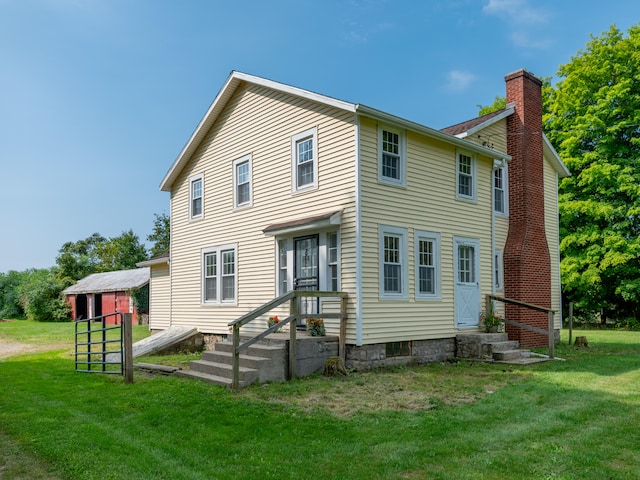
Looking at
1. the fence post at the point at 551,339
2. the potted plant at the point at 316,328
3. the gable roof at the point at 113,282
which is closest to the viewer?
the potted plant at the point at 316,328

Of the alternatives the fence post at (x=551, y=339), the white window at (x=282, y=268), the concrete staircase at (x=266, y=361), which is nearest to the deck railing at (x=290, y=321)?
the concrete staircase at (x=266, y=361)

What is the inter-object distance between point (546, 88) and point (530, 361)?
77.9 feet

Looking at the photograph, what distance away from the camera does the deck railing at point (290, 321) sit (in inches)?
370

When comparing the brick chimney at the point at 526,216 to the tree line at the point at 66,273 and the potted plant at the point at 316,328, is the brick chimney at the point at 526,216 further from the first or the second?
the tree line at the point at 66,273

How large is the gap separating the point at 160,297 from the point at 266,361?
12.3 meters

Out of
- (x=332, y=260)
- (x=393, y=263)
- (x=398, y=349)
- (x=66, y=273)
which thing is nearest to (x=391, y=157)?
(x=393, y=263)

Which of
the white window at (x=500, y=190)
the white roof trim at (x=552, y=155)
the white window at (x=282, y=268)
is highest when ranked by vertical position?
the white roof trim at (x=552, y=155)

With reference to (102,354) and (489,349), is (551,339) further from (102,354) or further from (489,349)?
(102,354)

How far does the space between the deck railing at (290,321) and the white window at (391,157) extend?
3.04 meters

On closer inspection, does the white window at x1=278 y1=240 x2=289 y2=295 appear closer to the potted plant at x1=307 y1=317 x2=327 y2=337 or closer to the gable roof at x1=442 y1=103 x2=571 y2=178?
the potted plant at x1=307 y1=317 x2=327 y2=337

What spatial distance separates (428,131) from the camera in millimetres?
12539

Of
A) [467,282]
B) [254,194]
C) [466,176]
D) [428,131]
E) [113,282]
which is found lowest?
[113,282]

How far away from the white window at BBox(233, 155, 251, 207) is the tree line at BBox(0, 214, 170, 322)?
18.6 m

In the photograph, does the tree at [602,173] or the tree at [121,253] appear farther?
the tree at [121,253]
